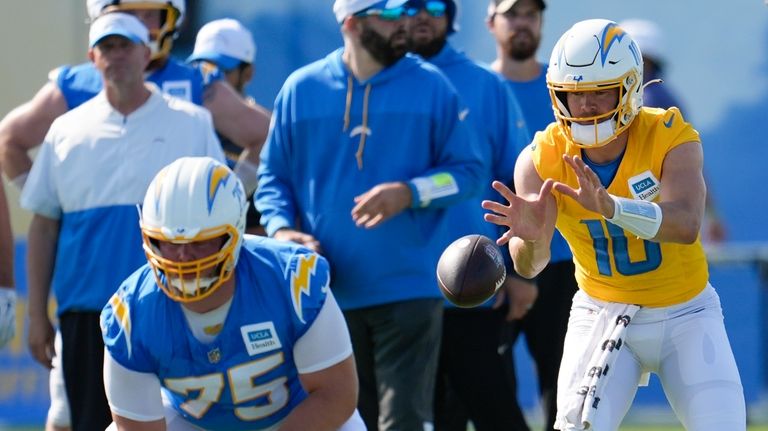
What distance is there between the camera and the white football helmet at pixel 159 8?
614 centimetres

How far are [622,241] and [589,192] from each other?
1.79 ft

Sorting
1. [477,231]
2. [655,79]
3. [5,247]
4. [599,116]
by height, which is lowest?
[477,231]

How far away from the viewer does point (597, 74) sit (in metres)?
4.48

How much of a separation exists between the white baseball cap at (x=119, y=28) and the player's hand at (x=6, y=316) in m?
1.12

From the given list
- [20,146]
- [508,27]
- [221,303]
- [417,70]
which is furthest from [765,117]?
[221,303]

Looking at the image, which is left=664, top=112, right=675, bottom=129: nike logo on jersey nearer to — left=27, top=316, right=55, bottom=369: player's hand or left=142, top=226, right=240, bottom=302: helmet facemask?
left=142, top=226, right=240, bottom=302: helmet facemask

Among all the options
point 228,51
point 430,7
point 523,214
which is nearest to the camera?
point 523,214

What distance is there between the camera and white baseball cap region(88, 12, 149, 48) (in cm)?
565

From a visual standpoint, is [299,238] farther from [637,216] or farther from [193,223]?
[637,216]

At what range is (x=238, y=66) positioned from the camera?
7566 millimetres

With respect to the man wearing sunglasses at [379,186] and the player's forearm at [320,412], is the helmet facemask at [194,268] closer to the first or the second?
the player's forearm at [320,412]

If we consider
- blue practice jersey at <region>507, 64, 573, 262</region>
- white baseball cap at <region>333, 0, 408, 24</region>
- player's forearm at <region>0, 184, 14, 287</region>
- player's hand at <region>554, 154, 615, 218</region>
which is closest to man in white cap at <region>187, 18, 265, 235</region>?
blue practice jersey at <region>507, 64, 573, 262</region>

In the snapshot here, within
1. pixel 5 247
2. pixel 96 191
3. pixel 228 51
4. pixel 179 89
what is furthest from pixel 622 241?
pixel 228 51

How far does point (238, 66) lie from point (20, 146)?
179 centimetres
